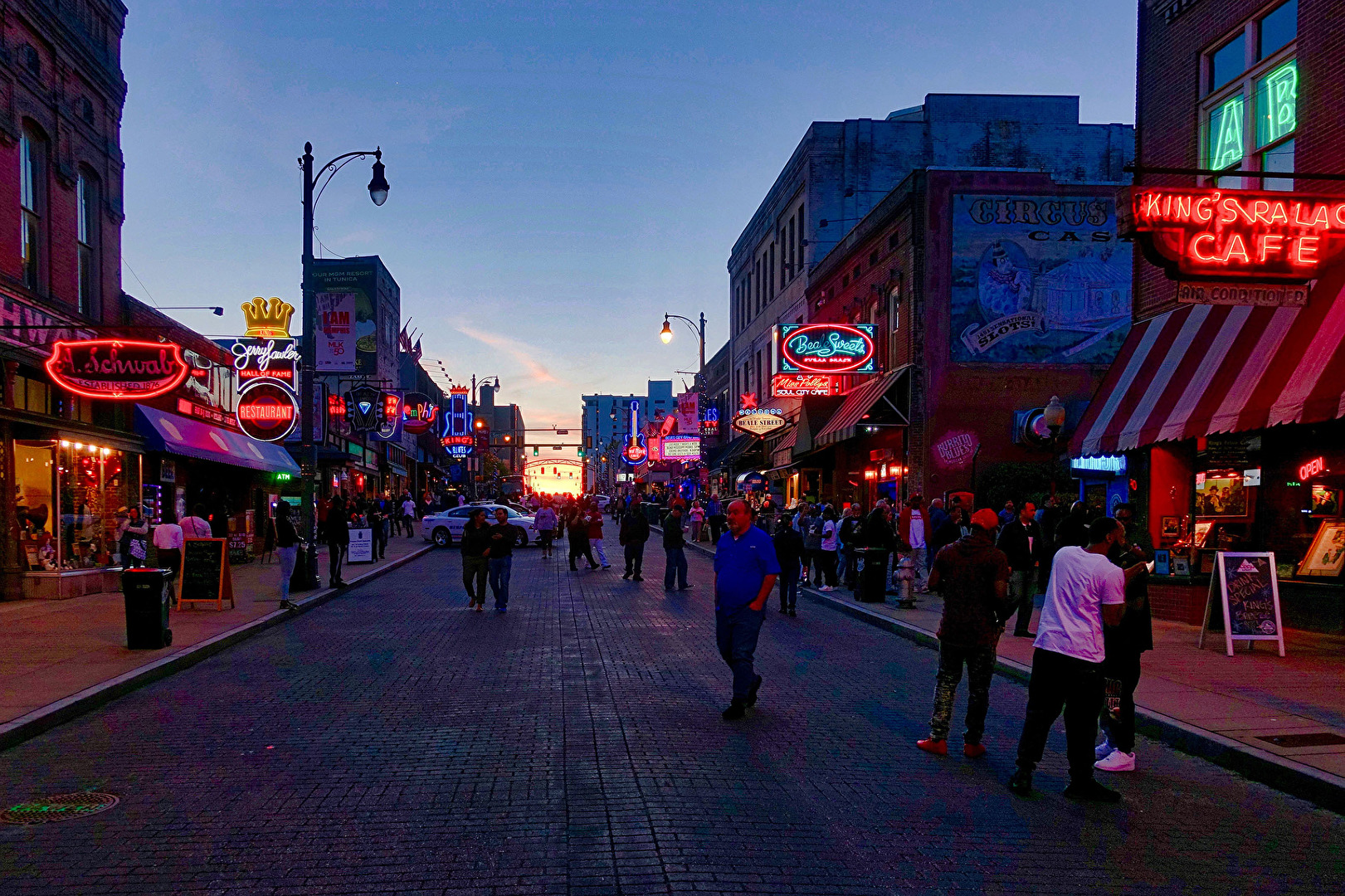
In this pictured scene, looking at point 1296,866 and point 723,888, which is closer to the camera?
point 723,888

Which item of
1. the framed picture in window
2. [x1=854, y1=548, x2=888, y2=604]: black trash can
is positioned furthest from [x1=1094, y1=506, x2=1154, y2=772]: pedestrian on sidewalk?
[x1=854, y1=548, x2=888, y2=604]: black trash can

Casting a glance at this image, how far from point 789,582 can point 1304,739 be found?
9.67 metres

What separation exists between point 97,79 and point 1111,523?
70.9ft

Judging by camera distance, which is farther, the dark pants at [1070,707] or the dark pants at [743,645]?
the dark pants at [743,645]

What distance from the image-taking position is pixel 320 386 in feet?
126

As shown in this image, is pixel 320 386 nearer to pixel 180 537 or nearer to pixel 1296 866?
pixel 180 537

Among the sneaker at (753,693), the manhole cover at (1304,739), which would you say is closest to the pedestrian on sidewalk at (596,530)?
the sneaker at (753,693)

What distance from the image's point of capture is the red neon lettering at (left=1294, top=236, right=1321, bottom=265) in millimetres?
11102

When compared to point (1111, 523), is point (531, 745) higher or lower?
lower

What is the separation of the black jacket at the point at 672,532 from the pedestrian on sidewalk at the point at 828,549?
110 inches

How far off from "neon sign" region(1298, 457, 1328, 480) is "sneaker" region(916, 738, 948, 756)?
8841mm

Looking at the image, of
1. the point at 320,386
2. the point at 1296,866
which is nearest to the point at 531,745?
the point at 1296,866

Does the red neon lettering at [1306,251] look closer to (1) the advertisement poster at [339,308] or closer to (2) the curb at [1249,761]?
(2) the curb at [1249,761]

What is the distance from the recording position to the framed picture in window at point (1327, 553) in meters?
12.9
